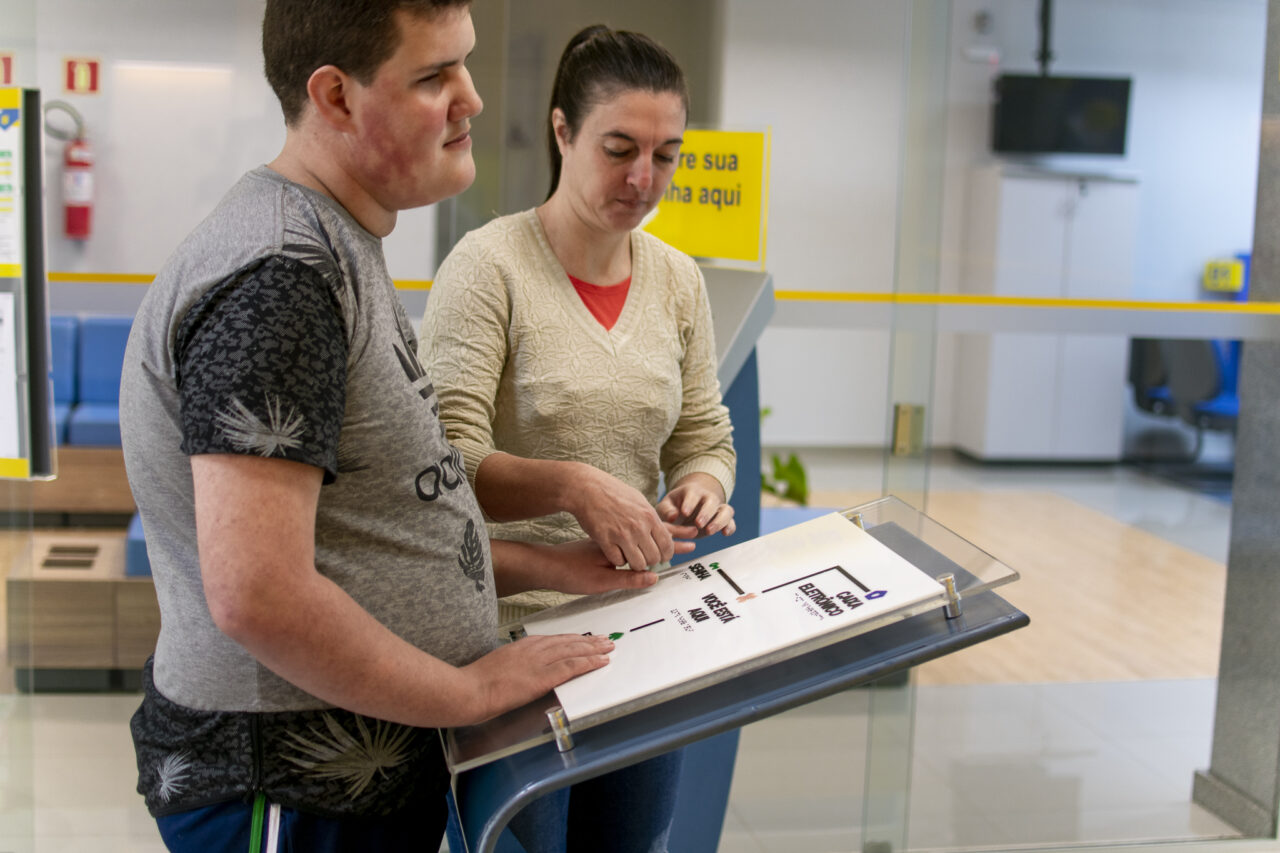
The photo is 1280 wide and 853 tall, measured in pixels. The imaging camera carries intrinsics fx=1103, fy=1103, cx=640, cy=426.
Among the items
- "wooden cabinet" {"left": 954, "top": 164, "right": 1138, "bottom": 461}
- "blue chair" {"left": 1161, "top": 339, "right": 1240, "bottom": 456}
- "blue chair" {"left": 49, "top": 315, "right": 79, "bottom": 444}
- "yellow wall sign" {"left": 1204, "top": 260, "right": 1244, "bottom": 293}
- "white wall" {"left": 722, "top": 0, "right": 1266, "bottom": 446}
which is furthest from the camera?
"wooden cabinet" {"left": 954, "top": 164, "right": 1138, "bottom": 461}

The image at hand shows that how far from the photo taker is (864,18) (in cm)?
241

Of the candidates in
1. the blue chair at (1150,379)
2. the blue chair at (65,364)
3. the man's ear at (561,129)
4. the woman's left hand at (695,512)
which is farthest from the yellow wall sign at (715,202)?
the blue chair at (1150,379)

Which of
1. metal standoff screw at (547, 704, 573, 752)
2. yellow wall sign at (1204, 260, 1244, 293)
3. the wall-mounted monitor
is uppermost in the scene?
the wall-mounted monitor

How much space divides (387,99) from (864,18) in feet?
6.16

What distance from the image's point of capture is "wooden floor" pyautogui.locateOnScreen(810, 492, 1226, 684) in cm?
386

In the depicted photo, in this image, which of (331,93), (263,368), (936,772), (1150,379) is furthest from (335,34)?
(1150,379)

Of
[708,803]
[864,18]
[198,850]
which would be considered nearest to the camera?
[198,850]

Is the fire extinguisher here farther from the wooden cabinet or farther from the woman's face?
the wooden cabinet

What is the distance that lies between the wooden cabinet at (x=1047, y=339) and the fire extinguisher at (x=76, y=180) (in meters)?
5.10

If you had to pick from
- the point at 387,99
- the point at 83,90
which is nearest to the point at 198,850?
the point at 387,99

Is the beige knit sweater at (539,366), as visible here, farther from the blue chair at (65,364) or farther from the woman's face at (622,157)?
the blue chair at (65,364)

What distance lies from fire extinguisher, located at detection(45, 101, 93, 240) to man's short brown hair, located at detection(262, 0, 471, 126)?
1.56 meters

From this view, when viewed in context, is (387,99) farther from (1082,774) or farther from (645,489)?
(1082,774)

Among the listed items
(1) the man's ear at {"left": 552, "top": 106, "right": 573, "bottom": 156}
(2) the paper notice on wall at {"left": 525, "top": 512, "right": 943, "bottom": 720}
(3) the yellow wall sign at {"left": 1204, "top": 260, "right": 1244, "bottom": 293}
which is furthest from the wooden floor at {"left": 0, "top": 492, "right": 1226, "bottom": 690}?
(2) the paper notice on wall at {"left": 525, "top": 512, "right": 943, "bottom": 720}
